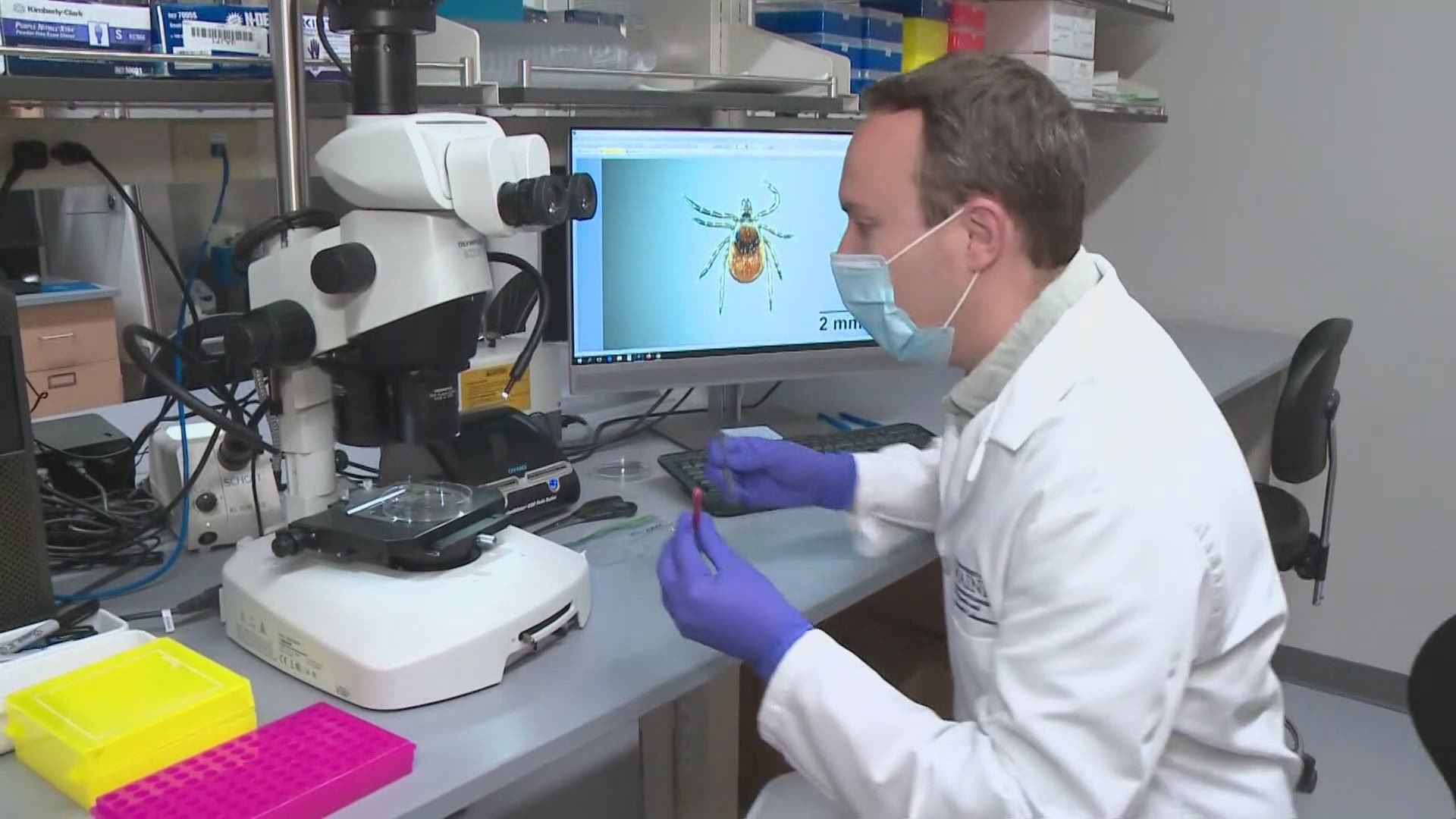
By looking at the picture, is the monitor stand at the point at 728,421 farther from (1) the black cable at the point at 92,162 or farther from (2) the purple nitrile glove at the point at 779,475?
(1) the black cable at the point at 92,162

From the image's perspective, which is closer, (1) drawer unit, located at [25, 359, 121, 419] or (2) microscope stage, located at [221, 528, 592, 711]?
(2) microscope stage, located at [221, 528, 592, 711]

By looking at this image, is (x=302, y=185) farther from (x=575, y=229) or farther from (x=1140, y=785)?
(x=1140, y=785)

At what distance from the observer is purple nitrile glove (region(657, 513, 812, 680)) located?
94cm

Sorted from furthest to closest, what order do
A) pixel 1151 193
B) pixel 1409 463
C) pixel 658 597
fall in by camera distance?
pixel 1151 193 < pixel 1409 463 < pixel 658 597

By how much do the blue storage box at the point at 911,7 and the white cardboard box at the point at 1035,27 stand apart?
0.69 ft

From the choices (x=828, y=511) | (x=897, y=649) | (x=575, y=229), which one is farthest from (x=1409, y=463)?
(x=575, y=229)

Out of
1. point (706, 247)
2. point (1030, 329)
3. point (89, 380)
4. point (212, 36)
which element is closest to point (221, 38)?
point (212, 36)

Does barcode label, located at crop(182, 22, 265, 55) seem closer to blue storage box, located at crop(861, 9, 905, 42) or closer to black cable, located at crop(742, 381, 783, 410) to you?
black cable, located at crop(742, 381, 783, 410)

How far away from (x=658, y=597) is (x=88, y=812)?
1.69ft

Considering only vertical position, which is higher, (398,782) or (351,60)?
(351,60)

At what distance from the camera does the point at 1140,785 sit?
32.8 inches

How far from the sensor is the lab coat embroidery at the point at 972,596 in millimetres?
976

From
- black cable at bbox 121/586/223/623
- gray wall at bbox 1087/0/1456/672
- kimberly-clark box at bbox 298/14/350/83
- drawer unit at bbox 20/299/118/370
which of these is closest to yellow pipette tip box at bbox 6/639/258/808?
black cable at bbox 121/586/223/623

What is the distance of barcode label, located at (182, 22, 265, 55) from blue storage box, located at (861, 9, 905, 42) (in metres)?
1.14
